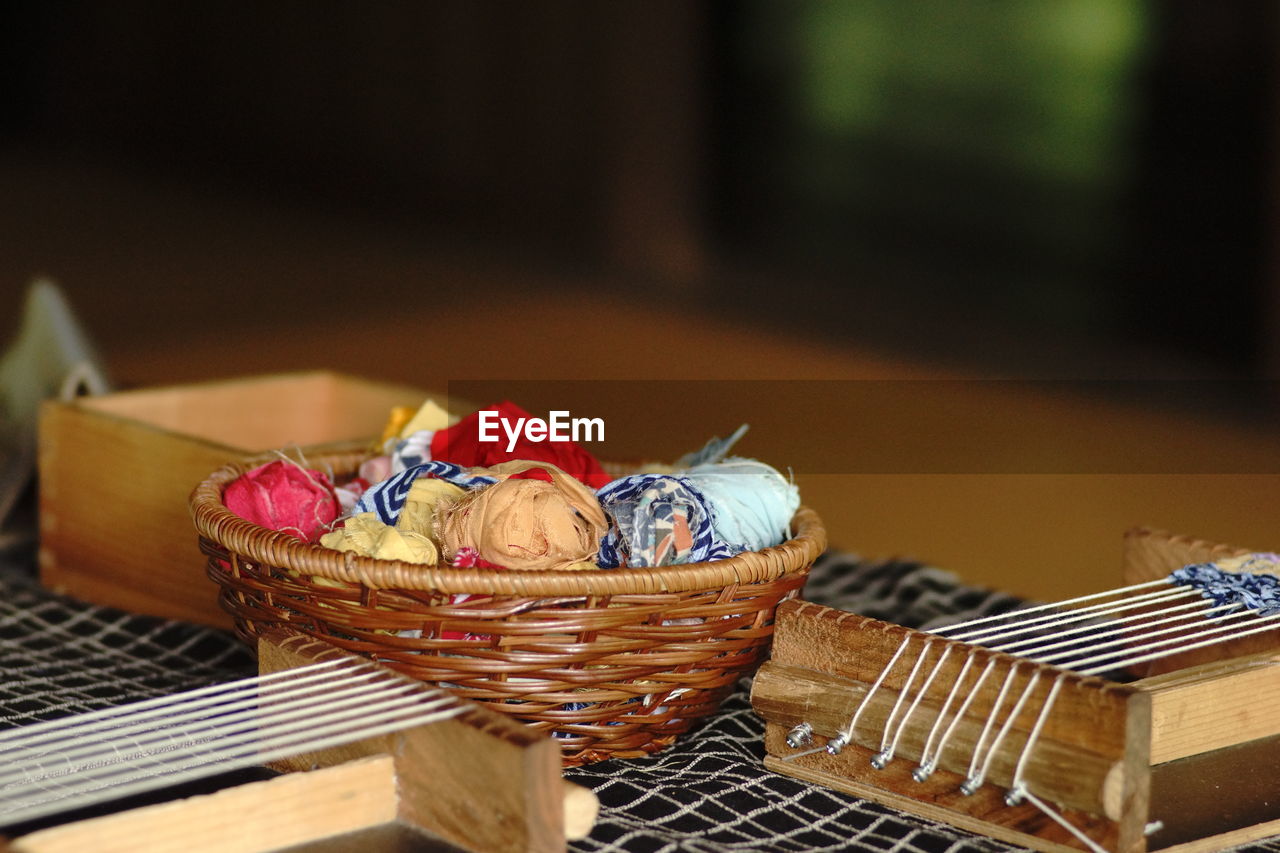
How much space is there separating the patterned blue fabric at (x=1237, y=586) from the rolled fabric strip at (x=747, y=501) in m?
0.35

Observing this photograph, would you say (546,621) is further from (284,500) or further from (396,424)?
(396,424)

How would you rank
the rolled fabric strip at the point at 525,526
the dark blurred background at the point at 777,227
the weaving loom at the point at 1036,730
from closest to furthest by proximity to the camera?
the weaving loom at the point at 1036,730
the rolled fabric strip at the point at 525,526
the dark blurred background at the point at 777,227

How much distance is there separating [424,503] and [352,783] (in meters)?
0.27

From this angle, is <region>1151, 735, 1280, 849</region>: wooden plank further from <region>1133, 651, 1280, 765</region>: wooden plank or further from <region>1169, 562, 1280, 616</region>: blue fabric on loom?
<region>1169, 562, 1280, 616</region>: blue fabric on loom

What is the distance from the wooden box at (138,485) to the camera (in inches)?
65.8

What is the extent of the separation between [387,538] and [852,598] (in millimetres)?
796

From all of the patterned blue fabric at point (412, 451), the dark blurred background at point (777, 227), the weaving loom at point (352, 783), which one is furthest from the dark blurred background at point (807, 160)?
the weaving loom at point (352, 783)

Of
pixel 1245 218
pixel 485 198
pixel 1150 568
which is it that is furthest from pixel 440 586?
pixel 485 198

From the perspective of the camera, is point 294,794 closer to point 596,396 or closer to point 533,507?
point 533,507

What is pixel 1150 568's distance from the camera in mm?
1459

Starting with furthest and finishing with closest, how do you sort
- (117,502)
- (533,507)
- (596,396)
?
1. (596,396)
2. (117,502)
3. (533,507)

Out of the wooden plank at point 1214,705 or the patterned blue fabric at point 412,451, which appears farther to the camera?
the patterned blue fabric at point 412,451

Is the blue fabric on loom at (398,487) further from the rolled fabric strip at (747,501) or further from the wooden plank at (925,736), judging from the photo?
the wooden plank at (925,736)

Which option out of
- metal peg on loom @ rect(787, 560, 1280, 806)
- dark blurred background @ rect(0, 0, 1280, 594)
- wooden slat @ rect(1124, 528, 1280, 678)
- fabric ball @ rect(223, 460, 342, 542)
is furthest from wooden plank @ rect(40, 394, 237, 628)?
dark blurred background @ rect(0, 0, 1280, 594)
